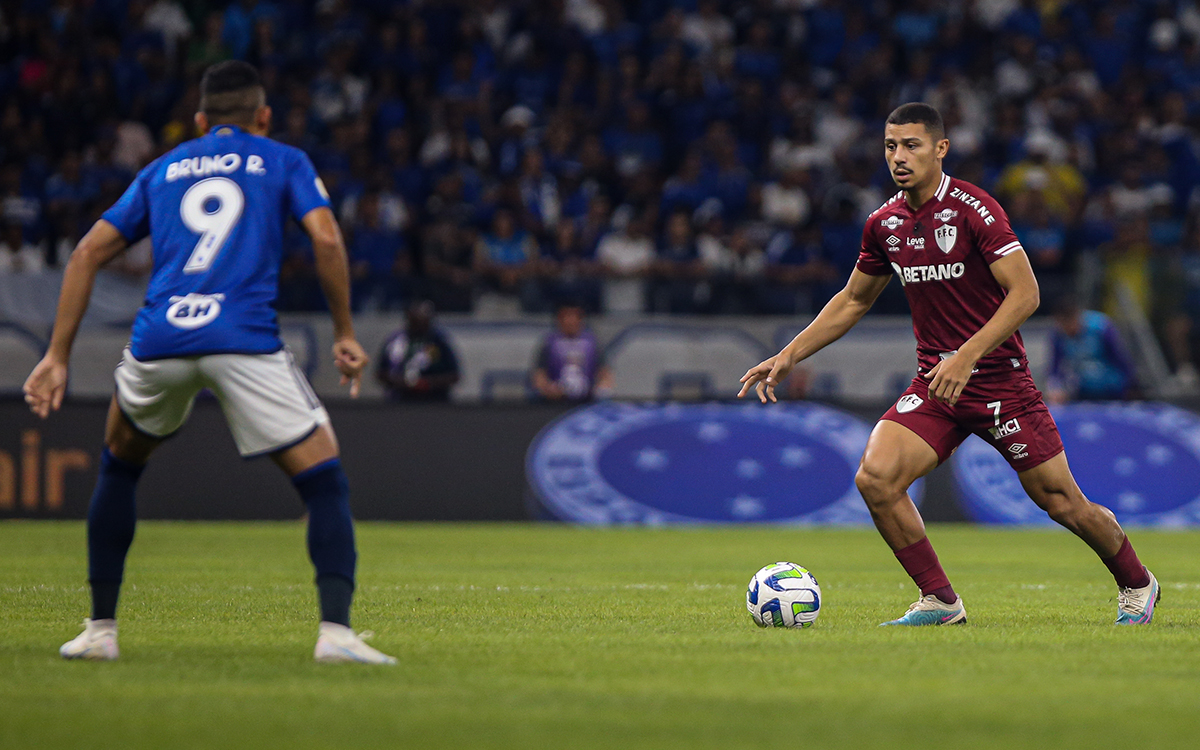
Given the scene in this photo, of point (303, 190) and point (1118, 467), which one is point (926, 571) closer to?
point (303, 190)

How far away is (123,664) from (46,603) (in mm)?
2418

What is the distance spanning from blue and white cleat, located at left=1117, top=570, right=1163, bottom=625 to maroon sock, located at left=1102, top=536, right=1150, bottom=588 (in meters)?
0.03

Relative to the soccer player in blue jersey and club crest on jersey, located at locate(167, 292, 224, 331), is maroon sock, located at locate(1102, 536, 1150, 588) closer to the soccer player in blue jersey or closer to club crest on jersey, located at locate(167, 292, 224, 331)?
the soccer player in blue jersey

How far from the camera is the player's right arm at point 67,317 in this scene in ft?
17.1

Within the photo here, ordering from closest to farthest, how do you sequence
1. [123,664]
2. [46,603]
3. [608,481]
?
[123,664]
[46,603]
[608,481]

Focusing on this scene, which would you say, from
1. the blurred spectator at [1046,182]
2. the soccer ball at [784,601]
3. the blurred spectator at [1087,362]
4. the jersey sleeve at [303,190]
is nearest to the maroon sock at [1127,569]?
the soccer ball at [784,601]

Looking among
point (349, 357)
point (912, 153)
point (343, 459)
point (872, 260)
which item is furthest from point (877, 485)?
point (343, 459)

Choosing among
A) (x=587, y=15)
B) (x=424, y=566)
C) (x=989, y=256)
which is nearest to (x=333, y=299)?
(x=989, y=256)

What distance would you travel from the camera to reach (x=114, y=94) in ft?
62.4

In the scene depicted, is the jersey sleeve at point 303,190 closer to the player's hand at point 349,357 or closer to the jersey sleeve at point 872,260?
the player's hand at point 349,357

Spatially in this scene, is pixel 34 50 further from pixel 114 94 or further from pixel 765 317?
pixel 765 317

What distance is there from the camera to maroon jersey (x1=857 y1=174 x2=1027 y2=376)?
666 cm

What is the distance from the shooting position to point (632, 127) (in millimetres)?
19375

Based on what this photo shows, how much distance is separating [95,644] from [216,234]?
1.48 meters
